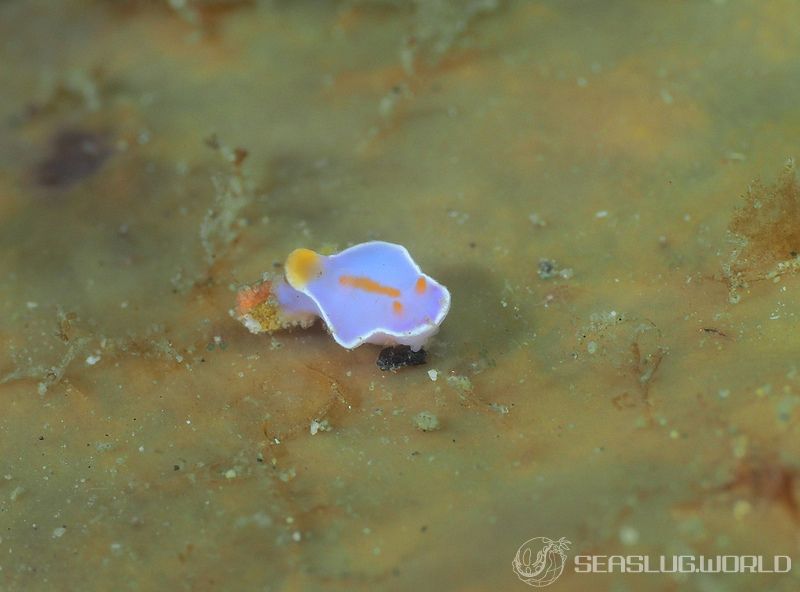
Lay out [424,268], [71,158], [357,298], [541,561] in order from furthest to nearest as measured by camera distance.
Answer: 1. [71,158]
2. [424,268]
3. [357,298]
4. [541,561]

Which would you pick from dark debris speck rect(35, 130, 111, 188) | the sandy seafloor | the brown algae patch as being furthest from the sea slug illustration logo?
dark debris speck rect(35, 130, 111, 188)

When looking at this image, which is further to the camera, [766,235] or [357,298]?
[357,298]

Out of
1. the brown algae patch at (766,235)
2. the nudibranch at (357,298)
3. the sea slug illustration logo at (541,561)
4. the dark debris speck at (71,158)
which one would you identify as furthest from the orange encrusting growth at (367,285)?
the dark debris speck at (71,158)

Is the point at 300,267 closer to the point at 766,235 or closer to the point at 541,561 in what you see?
the point at 541,561

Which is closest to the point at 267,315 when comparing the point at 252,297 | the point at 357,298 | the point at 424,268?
the point at 252,297

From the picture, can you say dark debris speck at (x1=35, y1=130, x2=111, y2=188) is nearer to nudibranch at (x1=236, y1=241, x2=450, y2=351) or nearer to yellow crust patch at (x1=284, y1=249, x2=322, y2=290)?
nudibranch at (x1=236, y1=241, x2=450, y2=351)

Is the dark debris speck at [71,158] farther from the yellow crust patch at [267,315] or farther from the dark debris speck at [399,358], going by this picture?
the dark debris speck at [399,358]
